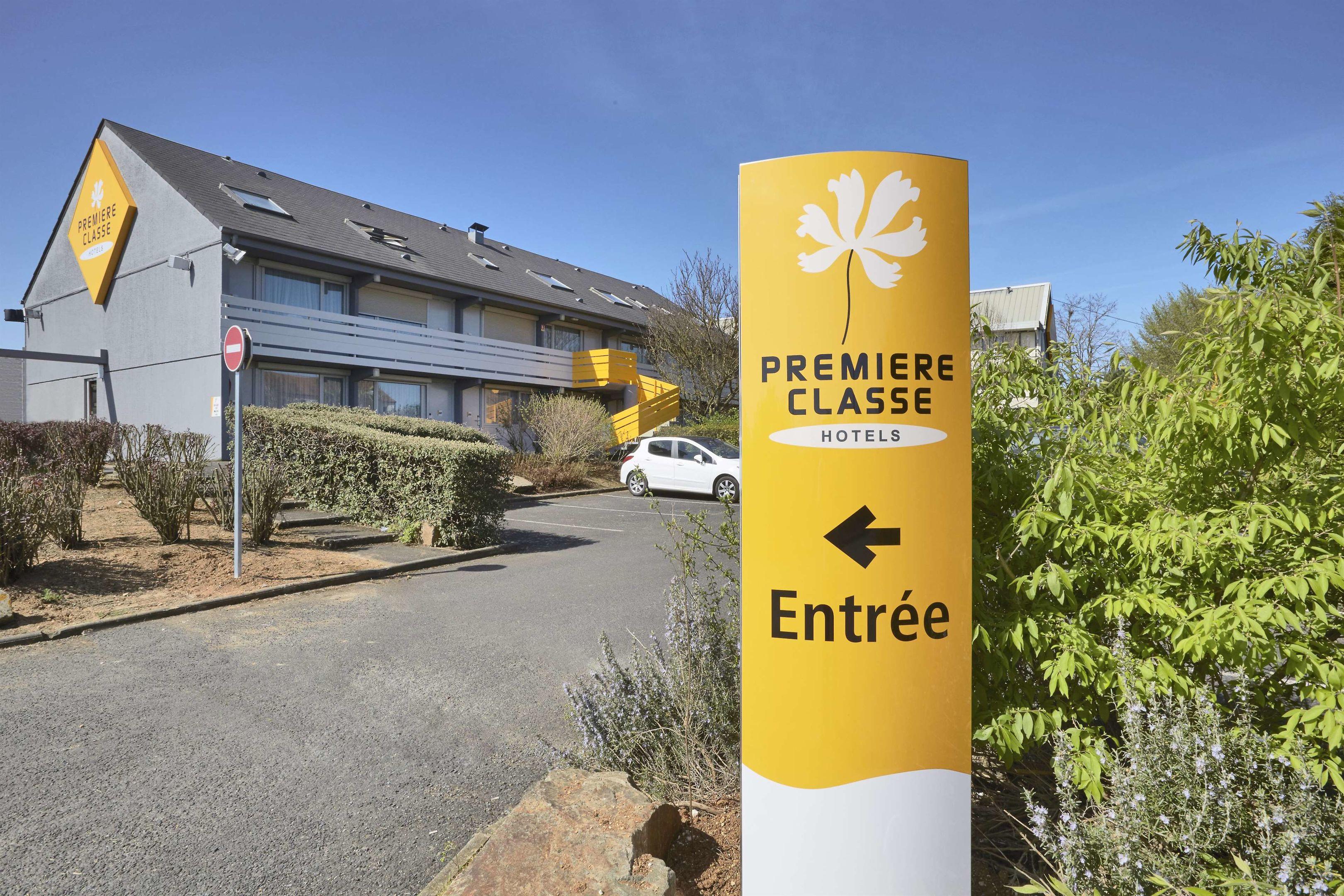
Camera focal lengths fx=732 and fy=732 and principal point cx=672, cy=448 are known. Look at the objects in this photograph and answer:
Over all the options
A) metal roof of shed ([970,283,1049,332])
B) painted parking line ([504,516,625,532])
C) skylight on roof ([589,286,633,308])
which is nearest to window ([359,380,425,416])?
painted parking line ([504,516,625,532])

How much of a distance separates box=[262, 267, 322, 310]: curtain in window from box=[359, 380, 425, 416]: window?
8.58ft

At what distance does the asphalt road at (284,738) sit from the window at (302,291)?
47.1ft

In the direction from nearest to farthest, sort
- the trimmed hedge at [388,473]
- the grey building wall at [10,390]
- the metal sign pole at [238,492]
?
the metal sign pole at [238,492], the trimmed hedge at [388,473], the grey building wall at [10,390]

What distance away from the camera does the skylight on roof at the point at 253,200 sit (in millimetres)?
19562

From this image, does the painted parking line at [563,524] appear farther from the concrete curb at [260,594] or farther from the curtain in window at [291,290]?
the curtain in window at [291,290]

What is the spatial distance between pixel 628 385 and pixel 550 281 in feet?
18.7

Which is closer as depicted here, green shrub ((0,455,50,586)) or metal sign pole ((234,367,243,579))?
green shrub ((0,455,50,586))

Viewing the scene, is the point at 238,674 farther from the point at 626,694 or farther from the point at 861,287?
the point at 861,287

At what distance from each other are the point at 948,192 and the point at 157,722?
16.2ft

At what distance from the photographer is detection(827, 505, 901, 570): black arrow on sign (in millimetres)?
2219

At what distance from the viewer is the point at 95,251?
21.4 metres

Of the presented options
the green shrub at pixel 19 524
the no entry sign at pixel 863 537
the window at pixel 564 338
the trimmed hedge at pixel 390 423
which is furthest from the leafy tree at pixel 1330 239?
the window at pixel 564 338

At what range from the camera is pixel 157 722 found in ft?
14.0

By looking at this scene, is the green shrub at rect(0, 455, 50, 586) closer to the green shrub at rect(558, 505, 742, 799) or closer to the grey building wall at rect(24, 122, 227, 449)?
the green shrub at rect(558, 505, 742, 799)
